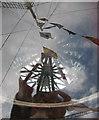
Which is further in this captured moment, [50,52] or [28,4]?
[50,52]

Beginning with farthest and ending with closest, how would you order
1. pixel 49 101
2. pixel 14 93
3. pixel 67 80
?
pixel 67 80 → pixel 14 93 → pixel 49 101

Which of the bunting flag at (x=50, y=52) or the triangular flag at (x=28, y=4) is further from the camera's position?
the bunting flag at (x=50, y=52)

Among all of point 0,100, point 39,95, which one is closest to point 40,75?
point 39,95

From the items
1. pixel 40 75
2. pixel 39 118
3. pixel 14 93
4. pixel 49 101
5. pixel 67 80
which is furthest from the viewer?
pixel 40 75

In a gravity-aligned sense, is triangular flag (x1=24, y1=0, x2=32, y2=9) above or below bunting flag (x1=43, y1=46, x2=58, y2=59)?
above

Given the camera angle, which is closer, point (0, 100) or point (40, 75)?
point (0, 100)

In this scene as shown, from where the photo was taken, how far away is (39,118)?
10.0 feet

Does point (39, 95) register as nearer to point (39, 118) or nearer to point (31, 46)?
point (39, 118)

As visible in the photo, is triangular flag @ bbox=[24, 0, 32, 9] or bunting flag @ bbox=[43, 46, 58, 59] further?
bunting flag @ bbox=[43, 46, 58, 59]

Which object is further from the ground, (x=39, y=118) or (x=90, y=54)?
(x=90, y=54)

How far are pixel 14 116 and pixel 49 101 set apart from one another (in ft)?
3.20

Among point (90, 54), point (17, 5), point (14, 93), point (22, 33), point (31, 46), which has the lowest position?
point (14, 93)

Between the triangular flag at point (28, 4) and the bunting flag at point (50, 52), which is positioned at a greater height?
the triangular flag at point (28, 4)

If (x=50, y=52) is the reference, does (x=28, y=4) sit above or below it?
above
